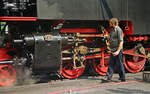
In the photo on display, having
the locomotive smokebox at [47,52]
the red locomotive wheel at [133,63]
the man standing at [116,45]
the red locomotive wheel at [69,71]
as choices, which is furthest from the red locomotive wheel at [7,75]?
the red locomotive wheel at [133,63]

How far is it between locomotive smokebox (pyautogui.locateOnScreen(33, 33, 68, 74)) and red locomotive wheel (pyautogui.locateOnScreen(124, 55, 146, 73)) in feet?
8.30

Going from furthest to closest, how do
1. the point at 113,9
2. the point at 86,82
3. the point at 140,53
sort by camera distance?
1. the point at 140,53
2. the point at 113,9
3. the point at 86,82

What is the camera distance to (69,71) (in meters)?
6.05

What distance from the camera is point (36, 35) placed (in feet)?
16.4

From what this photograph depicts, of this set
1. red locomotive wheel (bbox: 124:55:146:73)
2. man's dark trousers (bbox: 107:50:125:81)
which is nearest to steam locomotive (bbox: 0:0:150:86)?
red locomotive wheel (bbox: 124:55:146:73)

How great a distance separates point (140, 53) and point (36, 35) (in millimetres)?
3491

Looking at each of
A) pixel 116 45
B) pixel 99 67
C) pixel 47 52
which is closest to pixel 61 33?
pixel 47 52

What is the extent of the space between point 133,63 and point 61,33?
2658 mm

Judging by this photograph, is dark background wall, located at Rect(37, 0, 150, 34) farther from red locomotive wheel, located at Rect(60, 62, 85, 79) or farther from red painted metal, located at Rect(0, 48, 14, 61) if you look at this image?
red locomotive wheel, located at Rect(60, 62, 85, 79)

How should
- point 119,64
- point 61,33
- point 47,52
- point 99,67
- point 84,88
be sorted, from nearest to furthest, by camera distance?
point 84,88 → point 47,52 → point 119,64 → point 61,33 → point 99,67

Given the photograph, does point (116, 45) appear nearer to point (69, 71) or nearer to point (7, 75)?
point (69, 71)

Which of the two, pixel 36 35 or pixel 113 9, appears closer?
pixel 36 35

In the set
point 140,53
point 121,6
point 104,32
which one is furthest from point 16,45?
point 140,53

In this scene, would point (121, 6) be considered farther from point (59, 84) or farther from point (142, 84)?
point (59, 84)
